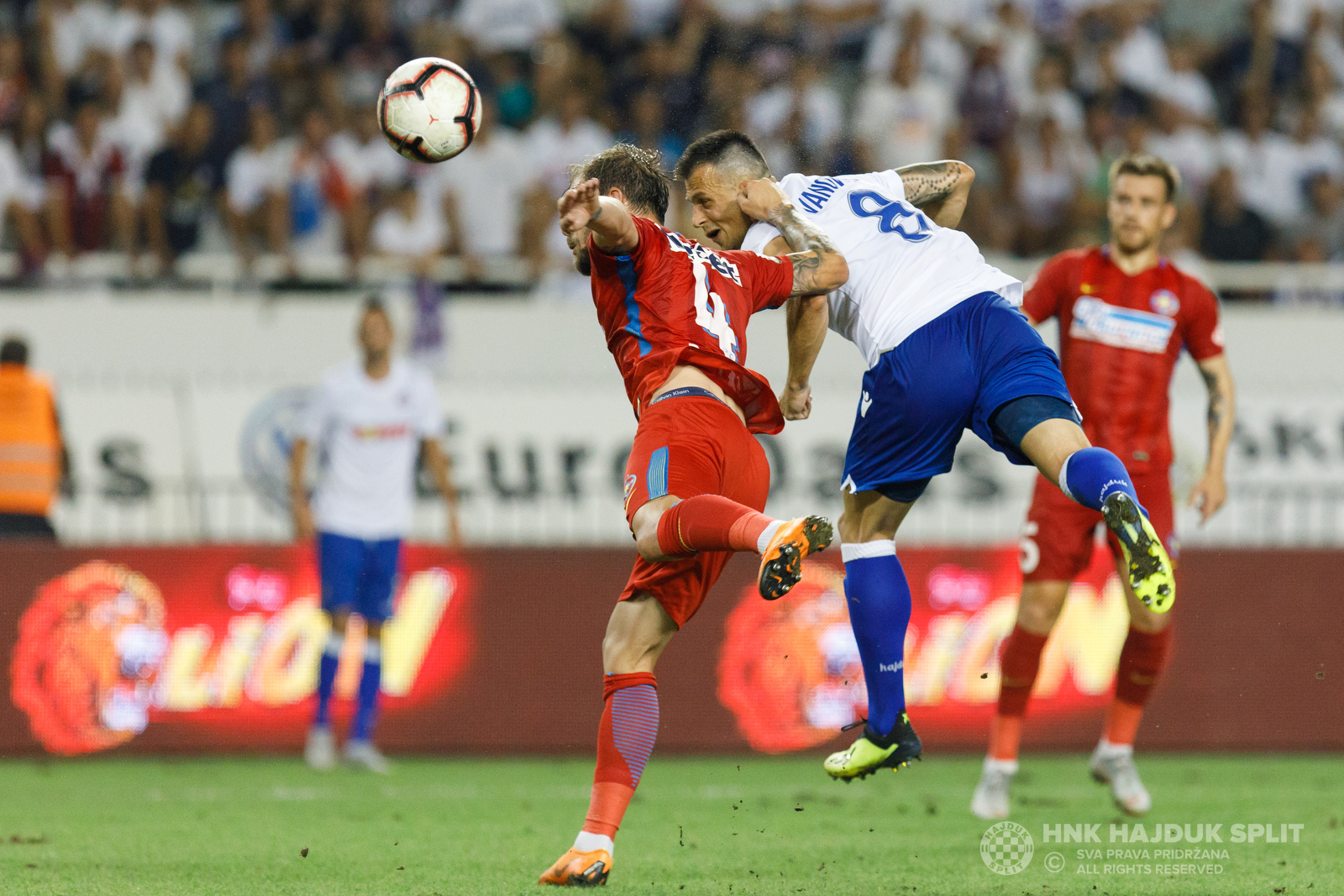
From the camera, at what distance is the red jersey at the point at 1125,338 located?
7.55 m

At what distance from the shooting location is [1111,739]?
7613 mm

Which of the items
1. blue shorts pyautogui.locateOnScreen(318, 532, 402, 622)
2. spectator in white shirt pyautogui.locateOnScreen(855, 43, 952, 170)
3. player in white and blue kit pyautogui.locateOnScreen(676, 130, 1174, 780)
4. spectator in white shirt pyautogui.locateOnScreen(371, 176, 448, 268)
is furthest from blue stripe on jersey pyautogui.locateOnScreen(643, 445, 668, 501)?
spectator in white shirt pyautogui.locateOnScreen(855, 43, 952, 170)

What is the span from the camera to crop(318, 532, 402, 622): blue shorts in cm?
985

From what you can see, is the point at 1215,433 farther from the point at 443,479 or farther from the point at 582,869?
the point at 443,479

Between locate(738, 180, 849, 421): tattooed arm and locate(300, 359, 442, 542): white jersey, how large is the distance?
449cm

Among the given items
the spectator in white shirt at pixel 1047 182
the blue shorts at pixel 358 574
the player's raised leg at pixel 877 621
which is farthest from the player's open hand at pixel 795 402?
the spectator in white shirt at pixel 1047 182

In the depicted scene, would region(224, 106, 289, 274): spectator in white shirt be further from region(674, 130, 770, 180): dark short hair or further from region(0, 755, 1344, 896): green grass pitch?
region(674, 130, 770, 180): dark short hair

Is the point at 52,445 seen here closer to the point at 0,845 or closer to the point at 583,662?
the point at 583,662

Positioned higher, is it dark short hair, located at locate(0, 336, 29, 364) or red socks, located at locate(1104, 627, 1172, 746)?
dark short hair, located at locate(0, 336, 29, 364)

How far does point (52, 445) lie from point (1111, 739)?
6.76 metres

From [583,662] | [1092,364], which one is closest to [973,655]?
[583,662]

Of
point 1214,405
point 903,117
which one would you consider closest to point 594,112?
point 903,117

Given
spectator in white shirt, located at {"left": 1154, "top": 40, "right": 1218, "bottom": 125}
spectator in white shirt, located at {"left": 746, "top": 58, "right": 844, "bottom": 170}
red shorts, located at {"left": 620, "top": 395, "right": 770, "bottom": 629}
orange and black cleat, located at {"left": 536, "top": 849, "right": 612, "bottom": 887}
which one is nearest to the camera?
orange and black cleat, located at {"left": 536, "top": 849, "right": 612, "bottom": 887}

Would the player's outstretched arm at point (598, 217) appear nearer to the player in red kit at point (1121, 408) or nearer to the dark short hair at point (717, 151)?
the dark short hair at point (717, 151)
